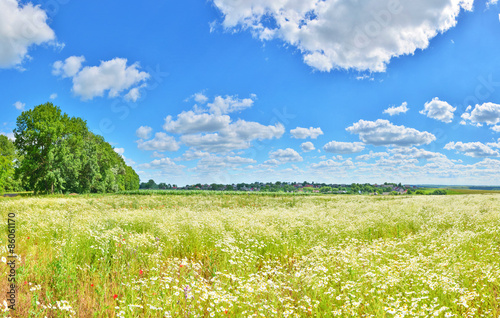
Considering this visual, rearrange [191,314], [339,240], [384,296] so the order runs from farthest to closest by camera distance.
A: 1. [339,240]
2. [384,296]
3. [191,314]

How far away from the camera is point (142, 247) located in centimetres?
661

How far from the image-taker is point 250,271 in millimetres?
5457

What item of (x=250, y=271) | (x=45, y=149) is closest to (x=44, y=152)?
(x=45, y=149)

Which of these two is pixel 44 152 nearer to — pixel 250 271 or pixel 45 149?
pixel 45 149

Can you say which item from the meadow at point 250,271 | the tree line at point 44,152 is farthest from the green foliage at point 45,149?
the meadow at point 250,271

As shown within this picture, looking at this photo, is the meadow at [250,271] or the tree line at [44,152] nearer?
the meadow at [250,271]

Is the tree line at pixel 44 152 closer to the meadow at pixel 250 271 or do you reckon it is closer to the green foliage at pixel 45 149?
the green foliage at pixel 45 149

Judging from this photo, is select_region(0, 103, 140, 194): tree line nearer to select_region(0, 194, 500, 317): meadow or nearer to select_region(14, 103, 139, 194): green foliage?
select_region(14, 103, 139, 194): green foliage

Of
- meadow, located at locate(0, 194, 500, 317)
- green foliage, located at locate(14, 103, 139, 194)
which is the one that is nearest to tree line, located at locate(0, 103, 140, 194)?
green foliage, located at locate(14, 103, 139, 194)

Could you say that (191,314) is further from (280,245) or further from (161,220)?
(161,220)

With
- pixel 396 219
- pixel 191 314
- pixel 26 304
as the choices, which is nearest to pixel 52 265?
pixel 26 304

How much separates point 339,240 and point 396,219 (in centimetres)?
539

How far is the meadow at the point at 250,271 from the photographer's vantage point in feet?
12.8

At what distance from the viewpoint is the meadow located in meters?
3.91
